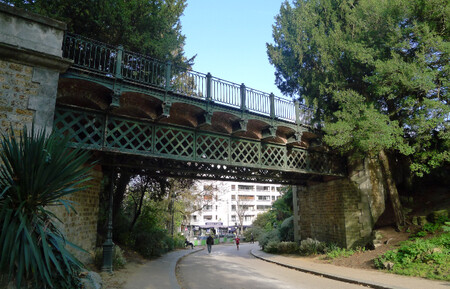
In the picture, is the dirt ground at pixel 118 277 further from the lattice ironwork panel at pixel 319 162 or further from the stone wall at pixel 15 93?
the lattice ironwork panel at pixel 319 162

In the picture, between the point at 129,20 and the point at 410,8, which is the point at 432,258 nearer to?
the point at 410,8

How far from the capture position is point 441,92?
1187 centimetres

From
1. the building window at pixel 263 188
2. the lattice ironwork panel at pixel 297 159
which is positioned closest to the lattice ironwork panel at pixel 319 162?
the lattice ironwork panel at pixel 297 159

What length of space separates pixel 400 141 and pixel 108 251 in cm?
1167

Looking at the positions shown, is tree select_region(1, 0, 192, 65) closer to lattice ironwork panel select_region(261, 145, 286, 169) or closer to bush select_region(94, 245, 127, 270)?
lattice ironwork panel select_region(261, 145, 286, 169)

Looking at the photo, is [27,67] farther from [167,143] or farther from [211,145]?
[211,145]

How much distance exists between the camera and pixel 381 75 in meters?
11.8

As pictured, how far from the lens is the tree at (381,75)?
446 inches

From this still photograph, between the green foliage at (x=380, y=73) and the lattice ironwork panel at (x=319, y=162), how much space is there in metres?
1.42

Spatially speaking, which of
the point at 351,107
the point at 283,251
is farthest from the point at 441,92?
the point at 283,251

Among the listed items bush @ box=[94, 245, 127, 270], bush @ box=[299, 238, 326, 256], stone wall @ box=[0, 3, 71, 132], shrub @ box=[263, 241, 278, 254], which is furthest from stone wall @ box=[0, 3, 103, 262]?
shrub @ box=[263, 241, 278, 254]

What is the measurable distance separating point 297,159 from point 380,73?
523 cm

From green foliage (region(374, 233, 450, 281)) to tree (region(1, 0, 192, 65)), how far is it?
1264 centimetres

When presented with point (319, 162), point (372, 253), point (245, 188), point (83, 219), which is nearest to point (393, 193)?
point (372, 253)
